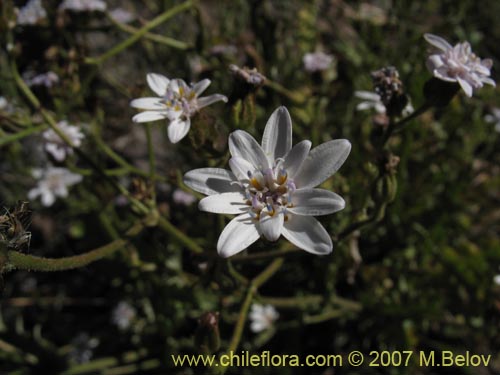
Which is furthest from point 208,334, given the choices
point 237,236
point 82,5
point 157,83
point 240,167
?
point 82,5

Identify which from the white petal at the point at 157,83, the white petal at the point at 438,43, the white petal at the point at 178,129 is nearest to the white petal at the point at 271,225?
the white petal at the point at 178,129

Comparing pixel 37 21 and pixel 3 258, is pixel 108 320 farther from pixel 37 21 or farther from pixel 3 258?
→ pixel 3 258

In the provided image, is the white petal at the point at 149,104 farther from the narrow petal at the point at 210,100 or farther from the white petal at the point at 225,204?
the white petal at the point at 225,204

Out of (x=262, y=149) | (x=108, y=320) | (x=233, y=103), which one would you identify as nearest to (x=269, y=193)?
(x=262, y=149)

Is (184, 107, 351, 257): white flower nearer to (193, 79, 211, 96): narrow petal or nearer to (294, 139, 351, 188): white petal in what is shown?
(294, 139, 351, 188): white petal

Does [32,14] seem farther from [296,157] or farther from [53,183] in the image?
[296,157]

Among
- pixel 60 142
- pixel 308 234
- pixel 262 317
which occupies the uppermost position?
pixel 60 142

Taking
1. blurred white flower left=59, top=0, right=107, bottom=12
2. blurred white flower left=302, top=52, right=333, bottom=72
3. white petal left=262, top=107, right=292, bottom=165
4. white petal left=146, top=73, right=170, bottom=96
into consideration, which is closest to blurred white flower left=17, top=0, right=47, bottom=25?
blurred white flower left=59, top=0, right=107, bottom=12
